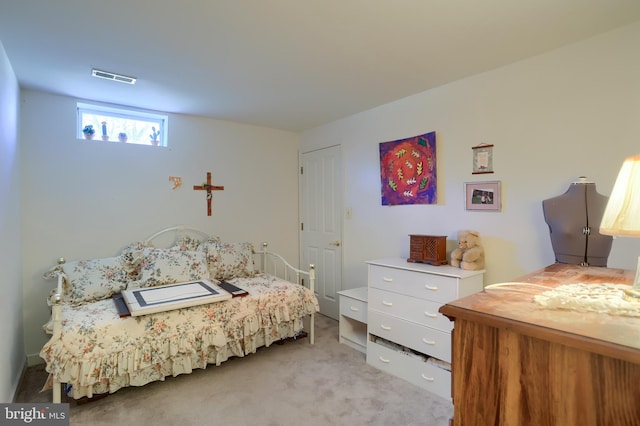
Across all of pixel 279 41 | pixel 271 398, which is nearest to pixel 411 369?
pixel 271 398

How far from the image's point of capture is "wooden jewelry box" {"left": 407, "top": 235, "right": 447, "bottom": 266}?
2654 mm

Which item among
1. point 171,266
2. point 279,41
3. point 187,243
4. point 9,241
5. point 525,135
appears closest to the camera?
point 279,41

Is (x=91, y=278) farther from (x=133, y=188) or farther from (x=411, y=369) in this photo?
(x=411, y=369)

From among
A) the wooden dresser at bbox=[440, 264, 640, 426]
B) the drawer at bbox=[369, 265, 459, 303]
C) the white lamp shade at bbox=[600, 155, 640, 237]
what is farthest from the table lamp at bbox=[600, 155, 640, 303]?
the drawer at bbox=[369, 265, 459, 303]

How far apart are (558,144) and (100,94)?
3747 millimetres

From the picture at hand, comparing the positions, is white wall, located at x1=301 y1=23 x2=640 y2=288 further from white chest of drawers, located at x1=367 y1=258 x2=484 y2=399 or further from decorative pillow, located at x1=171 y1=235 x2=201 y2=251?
decorative pillow, located at x1=171 y1=235 x2=201 y2=251

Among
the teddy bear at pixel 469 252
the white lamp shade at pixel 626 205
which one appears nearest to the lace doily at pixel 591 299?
the white lamp shade at pixel 626 205

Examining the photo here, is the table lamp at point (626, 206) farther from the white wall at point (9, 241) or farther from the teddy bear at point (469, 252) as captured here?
the white wall at point (9, 241)

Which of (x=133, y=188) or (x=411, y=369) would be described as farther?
(x=133, y=188)

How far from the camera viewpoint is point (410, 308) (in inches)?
100

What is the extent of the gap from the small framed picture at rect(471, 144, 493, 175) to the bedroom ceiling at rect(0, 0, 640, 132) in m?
0.60

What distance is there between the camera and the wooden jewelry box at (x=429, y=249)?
2654 mm

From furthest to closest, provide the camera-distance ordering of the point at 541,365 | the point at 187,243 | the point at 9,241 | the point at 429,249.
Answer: the point at 187,243
the point at 429,249
the point at 9,241
the point at 541,365

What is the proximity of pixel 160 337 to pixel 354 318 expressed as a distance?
1.67 m
